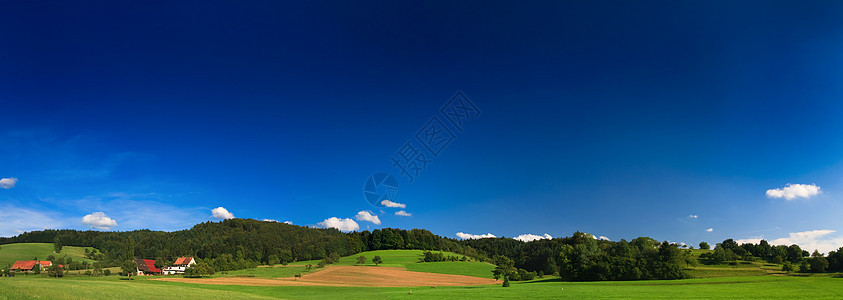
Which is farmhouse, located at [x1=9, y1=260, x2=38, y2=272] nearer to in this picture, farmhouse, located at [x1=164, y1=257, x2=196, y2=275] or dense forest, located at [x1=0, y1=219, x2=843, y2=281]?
dense forest, located at [x1=0, y1=219, x2=843, y2=281]

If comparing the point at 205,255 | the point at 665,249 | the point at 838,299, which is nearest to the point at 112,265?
the point at 205,255

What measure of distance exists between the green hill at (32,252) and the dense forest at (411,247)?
4065 mm

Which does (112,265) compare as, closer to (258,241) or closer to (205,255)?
(205,255)

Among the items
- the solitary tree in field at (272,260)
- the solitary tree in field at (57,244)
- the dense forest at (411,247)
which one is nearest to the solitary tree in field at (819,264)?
the dense forest at (411,247)

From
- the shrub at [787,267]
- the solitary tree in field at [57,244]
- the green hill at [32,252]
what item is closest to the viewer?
the shrub at [787,267]

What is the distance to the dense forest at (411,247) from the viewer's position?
2356 inches

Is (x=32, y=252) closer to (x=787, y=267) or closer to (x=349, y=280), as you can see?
(x=349, y=280)

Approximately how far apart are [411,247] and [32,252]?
134 metres

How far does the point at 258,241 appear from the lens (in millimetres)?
148875

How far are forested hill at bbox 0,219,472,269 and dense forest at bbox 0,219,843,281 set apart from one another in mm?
321

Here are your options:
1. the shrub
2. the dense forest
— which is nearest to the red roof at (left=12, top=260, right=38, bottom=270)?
the dense forest

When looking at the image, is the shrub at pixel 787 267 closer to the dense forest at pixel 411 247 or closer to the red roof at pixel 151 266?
the dense forest at pixel 411 247

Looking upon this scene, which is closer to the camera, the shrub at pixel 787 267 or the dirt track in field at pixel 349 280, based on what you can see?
the shrub at pixel 787 267

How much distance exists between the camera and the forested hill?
141250 millimetres
